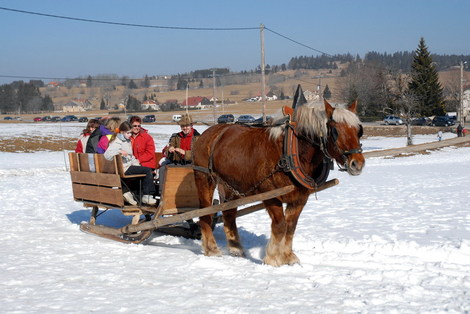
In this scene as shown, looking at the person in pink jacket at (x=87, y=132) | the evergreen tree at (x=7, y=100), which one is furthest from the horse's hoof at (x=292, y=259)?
the evergreen tree at (x=7, y=100)

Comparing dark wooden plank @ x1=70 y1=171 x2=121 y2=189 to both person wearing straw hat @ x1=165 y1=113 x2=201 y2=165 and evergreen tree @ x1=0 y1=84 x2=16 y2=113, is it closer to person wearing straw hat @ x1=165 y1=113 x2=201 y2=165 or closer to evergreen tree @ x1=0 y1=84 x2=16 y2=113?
person wearing straw hat @ x1=165 y1=113 x2=201 y2=165

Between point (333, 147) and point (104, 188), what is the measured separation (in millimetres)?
4125

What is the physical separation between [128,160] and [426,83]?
62779 mm

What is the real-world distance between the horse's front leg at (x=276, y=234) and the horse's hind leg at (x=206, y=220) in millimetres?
1099

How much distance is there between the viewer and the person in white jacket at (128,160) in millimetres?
8336

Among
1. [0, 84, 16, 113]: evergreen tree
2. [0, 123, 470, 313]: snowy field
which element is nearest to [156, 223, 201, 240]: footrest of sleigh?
[0, 123, 470, 313]: snowy field

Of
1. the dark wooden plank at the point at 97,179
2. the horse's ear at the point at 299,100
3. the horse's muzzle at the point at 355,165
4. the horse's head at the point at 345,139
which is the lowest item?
the dark wooden plank at the point at 97,179

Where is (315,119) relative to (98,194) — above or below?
above

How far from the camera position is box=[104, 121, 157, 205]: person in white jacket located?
27.3 feet

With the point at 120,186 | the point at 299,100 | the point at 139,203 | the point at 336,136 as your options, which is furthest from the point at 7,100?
the point at 336,136

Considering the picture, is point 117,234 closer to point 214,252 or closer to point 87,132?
point 214,252

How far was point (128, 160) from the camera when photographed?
8539 millimetres

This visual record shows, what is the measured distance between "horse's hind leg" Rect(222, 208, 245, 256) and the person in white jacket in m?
1.50

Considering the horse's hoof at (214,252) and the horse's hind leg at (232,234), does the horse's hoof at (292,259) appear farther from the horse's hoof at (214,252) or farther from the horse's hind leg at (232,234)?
the horse's hoof at (214,252)
